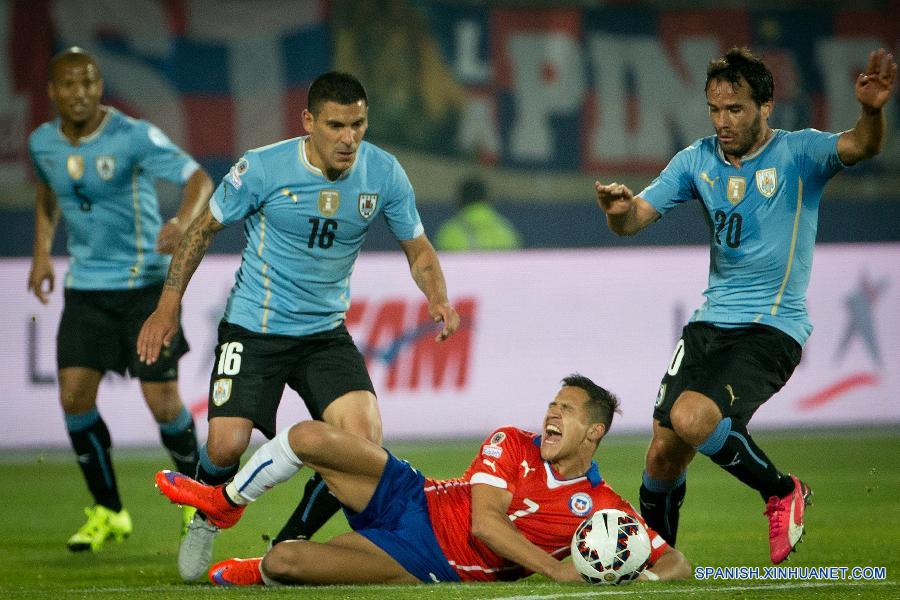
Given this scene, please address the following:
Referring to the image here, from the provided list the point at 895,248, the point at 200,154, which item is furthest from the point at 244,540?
the point at 200,154

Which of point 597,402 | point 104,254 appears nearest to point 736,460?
point 597,402

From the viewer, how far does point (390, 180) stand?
5969 mm

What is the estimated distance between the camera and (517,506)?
537 cm

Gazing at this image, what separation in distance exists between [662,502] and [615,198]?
1360 millimetres

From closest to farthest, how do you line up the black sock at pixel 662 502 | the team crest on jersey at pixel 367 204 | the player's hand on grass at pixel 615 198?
1. the player's hand on grass at pixel 615 198
2. the team crest on jersey at pixel 367 204
3. the black sock at pixel 662 502

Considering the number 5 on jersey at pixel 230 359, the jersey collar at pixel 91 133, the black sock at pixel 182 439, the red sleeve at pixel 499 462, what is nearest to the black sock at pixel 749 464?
the red sleeve at pixel 499 462

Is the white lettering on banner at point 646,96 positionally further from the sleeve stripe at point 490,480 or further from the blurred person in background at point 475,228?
the sleeve stripe at point 490,480

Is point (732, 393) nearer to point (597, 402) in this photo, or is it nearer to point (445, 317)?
point (597, 402)

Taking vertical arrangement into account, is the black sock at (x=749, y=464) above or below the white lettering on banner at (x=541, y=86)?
below

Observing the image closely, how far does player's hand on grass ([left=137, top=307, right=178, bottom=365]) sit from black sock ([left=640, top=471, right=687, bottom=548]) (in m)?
2.09

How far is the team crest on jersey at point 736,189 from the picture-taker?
566 cm

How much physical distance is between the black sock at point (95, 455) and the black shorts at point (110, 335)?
10.9 inches

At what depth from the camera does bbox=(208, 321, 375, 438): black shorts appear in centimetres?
581

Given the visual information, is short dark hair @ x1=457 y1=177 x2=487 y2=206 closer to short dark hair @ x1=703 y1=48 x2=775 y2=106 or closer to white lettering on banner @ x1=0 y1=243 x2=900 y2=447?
white lettering on banner @ x1=0 y1=243 x2=900 y2=447
